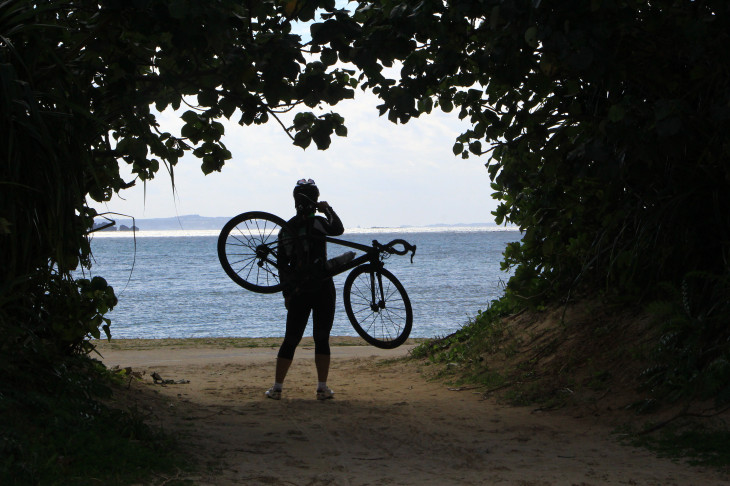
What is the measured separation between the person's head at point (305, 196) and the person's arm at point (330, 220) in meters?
0.08

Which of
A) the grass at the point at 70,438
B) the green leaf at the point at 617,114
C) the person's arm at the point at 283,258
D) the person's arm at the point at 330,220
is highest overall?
the green leaf at the point at 617,114

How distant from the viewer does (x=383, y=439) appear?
5.79 m

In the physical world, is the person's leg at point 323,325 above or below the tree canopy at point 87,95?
below

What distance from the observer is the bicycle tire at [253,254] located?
695cm

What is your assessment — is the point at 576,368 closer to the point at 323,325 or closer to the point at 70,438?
the point at 323,325

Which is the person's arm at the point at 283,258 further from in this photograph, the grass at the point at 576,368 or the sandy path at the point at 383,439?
the grass at the point at 576,368

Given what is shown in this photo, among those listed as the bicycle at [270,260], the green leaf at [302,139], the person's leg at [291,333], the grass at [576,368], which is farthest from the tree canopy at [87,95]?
the grass at [576,368]

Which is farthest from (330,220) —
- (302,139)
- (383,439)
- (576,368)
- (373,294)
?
(576,368)

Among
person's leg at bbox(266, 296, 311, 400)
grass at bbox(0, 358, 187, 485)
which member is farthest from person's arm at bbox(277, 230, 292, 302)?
grass at bbox(0, 358, 187, 485)

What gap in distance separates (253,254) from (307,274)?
53 cm

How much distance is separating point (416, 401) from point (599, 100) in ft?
10.9

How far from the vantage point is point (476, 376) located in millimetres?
8383

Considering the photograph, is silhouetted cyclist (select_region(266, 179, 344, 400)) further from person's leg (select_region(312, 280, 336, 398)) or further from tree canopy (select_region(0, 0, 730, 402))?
tree canopy (select_region(0, 0, 730, 402))

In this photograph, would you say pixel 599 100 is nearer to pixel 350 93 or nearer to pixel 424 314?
pixel 350 93
